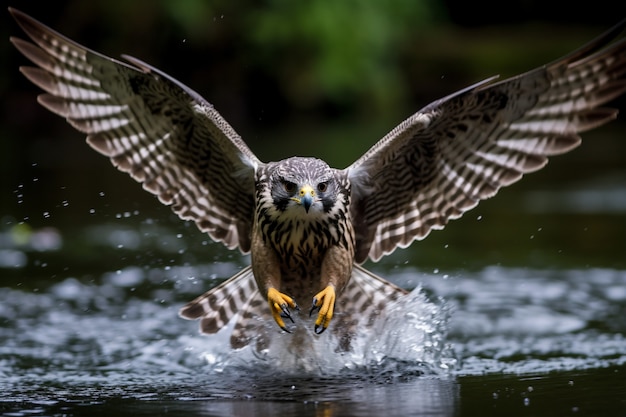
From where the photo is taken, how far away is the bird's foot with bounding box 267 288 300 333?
632 centimetres

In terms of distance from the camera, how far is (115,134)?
7.27 meters

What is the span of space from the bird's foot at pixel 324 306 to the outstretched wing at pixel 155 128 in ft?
3.41

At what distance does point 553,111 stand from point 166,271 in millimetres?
3956

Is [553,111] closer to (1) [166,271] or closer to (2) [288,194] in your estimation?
(2) [288,194]

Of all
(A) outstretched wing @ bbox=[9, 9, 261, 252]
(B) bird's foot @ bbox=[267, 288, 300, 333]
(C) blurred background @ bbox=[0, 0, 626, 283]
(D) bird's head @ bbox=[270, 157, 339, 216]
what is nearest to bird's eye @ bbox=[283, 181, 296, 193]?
(D) bird's head @ bbox=[270, 157, 339, 216]

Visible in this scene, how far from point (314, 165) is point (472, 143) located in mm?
1259

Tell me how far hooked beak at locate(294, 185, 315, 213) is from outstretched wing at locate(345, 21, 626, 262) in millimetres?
784

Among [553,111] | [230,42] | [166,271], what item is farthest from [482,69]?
[553,111]

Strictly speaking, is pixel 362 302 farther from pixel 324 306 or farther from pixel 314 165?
pixel 314 165

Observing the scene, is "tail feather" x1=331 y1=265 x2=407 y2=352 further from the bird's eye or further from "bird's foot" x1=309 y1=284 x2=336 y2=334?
the bird's eye

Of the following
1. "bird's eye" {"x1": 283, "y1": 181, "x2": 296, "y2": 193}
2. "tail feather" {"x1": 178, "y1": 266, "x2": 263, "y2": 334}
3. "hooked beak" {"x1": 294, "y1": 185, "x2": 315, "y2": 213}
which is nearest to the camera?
"hooked beak" {"x1": 294, "y1": 185, "x2": 315, "y2": 213}

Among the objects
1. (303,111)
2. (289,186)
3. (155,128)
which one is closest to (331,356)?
(289,186)

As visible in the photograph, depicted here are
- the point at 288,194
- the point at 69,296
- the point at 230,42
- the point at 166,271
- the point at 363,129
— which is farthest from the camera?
the point at 230,42

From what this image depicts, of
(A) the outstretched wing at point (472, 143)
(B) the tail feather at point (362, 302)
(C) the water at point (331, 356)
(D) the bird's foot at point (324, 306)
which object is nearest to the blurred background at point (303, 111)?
(C) the water at point (331, 356)
